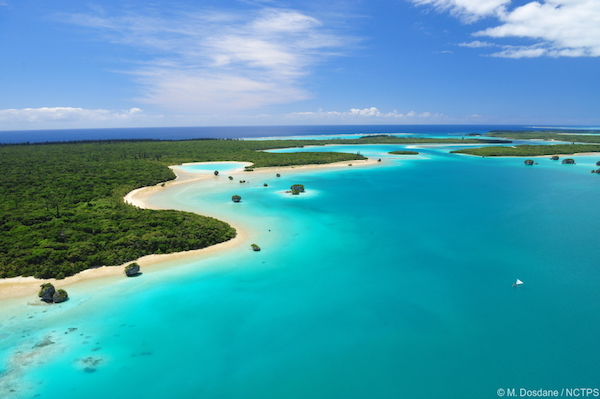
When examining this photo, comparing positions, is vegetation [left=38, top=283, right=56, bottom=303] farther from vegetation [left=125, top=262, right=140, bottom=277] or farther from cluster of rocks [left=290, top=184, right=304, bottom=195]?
cluster of rocks [left=290, top=184, right=304, bottom=195]

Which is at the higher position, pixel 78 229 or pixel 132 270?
pixel 78 229

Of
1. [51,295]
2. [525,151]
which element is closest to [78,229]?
[51,295]

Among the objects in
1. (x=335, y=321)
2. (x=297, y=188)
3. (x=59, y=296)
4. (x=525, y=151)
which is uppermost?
(x=525, y=151)

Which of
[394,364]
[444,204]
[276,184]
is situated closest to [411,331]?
[394,364]

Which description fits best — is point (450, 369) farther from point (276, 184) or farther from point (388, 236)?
point (276, 184)

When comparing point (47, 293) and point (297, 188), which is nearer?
point (47, 293)

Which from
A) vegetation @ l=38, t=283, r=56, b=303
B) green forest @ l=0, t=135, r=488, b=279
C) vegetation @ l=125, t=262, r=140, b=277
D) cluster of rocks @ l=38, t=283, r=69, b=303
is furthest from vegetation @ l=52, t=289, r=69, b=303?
vegetation @ l=125, t=262, r=140, b=277

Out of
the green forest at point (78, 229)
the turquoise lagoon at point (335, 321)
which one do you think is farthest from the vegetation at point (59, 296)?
the green forest at point (78, 229)

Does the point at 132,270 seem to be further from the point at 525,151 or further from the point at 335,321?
the point at 525,151
